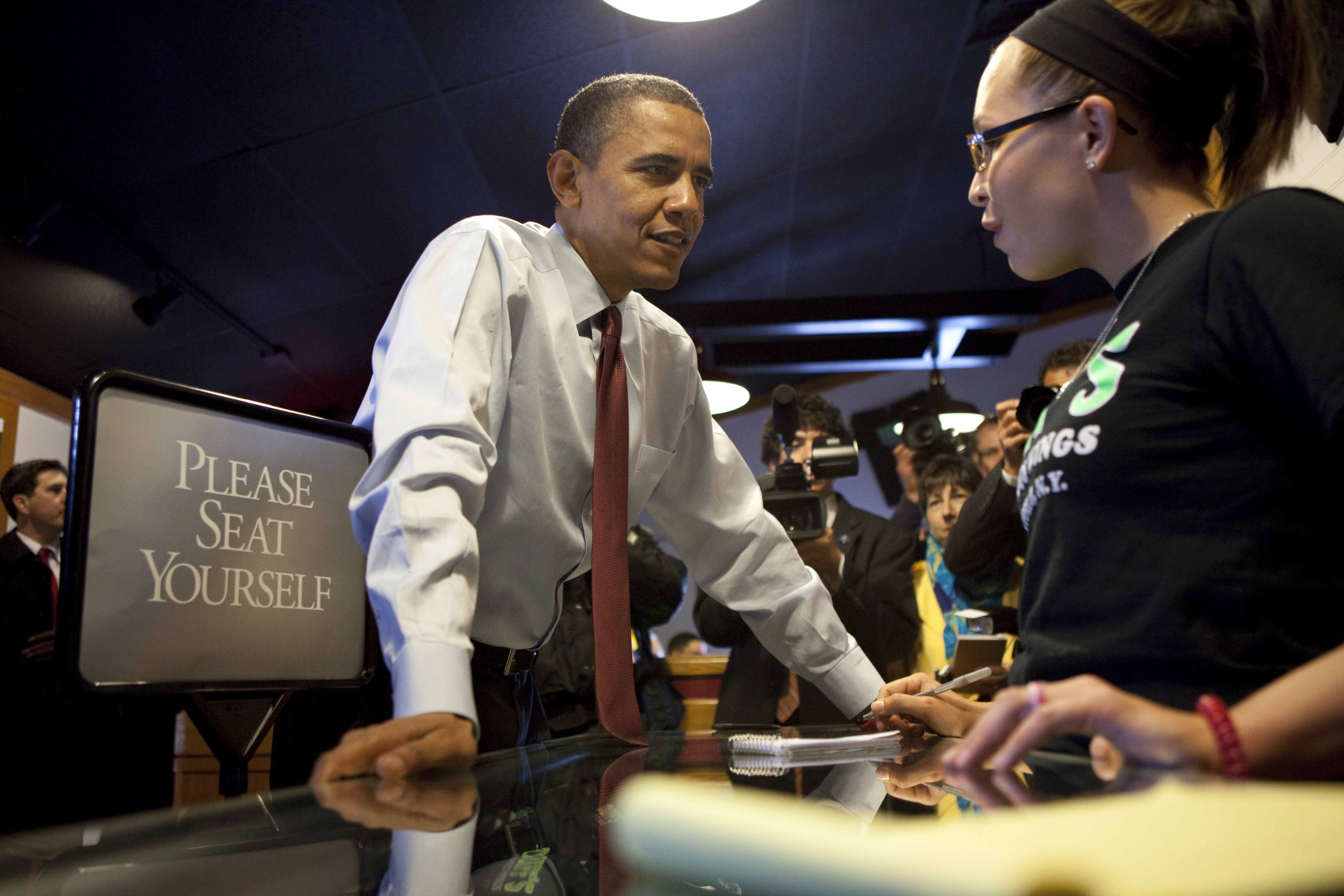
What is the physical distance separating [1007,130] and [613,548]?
2.03 feet

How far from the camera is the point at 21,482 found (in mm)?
3668

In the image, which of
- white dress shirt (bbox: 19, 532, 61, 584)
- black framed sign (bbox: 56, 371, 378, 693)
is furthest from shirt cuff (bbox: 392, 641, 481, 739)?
white dress shirt (bbox: 19, 532, 61, 584)

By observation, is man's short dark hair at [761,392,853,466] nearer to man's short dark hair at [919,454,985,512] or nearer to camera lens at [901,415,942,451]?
man's short dark hair at [919,454,985,512]

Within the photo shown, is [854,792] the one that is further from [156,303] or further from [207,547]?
[156,303]

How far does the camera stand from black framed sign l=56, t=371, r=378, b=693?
2.85 feet

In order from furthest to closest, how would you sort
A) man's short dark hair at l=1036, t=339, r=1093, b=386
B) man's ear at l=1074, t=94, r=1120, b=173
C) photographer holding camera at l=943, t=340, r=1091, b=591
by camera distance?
man's short dark hair at l=1036, t=339, r=1093, b=386, photographer holding camera at l=943, t=340, r=1091, b=591, man's ear at l=1074, t=94, r=1120, b=173

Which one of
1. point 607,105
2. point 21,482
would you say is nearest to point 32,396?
point 21,482

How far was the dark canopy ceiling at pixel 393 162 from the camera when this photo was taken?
10.6 feet

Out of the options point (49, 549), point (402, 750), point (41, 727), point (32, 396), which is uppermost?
point (32, 396)

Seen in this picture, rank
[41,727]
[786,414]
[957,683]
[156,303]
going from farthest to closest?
[156,303] → [41,727] → [786,414] → [957,683]

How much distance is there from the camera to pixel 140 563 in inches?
35.4

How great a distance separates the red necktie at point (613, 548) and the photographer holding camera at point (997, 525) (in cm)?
93

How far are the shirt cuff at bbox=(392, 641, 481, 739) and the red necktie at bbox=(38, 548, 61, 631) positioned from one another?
122 inches

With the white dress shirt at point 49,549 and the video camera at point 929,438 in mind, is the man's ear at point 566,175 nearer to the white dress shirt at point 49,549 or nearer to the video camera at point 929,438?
the video camera at point 929,438
